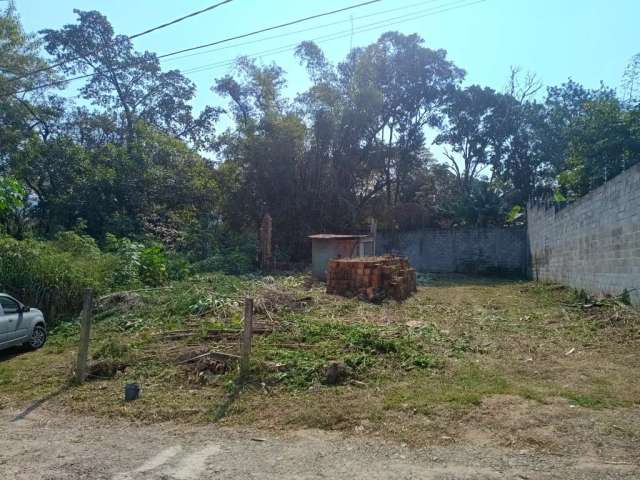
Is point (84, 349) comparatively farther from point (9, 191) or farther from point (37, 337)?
point (9, 191)

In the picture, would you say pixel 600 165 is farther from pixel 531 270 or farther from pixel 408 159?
pixel 408 159

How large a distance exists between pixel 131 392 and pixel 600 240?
33.5ft

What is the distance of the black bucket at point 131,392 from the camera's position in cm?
563

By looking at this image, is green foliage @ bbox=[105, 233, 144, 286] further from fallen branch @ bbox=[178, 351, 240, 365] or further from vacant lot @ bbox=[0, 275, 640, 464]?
fallen branch @ bbox=[178, 351, 240, 365]

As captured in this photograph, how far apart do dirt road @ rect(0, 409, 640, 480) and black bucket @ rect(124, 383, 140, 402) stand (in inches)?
30.3

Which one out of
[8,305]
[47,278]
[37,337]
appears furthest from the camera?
[47,278]

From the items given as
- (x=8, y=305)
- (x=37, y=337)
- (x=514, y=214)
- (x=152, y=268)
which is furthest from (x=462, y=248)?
(x=8, y=305)

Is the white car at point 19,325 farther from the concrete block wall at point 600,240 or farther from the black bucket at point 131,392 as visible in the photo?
the concrete block wall at point 600,240

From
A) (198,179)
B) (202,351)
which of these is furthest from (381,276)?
(198,179)

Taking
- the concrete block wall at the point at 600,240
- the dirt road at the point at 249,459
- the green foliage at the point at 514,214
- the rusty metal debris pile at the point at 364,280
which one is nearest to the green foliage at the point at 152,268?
the rusty metal debris pile at the point at 364,280

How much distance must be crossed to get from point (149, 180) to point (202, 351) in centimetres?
1685

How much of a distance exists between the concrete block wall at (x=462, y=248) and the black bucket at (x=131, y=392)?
65.8ft

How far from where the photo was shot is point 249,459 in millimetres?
4000

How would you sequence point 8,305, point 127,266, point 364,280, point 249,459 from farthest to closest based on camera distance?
point 127,266, point 364,280, point 8,305, point 249,459
